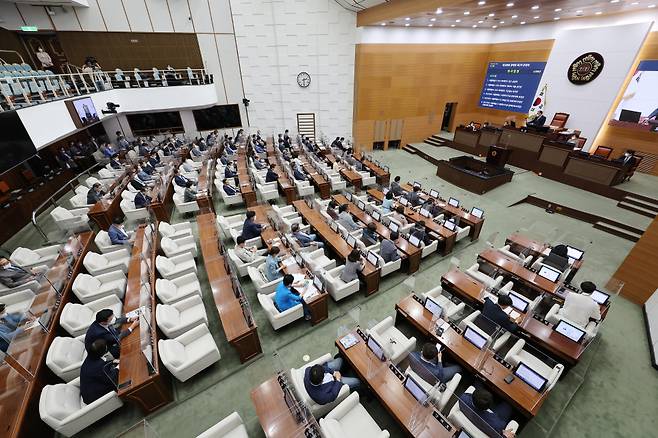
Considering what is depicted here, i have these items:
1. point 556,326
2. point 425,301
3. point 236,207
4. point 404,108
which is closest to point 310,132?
point 404,108

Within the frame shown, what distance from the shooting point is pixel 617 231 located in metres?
7.89

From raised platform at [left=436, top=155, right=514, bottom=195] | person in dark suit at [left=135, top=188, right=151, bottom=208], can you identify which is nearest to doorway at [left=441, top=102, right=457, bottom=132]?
raised platform at [left=436, top=155, right=514, bottom=195]

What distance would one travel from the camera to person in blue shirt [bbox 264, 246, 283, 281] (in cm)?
526

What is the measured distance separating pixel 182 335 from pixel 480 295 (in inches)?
205

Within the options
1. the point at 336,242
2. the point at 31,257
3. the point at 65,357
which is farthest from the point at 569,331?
the point at 31,257

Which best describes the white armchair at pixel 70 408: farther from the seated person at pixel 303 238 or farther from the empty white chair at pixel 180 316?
the seated person at pixel 303 238

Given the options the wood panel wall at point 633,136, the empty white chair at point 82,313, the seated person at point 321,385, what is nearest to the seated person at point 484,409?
the seated person at point 321,385

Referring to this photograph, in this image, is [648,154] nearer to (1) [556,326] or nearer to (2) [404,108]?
(2) [404,108]

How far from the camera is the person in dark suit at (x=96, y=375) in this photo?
334 cm

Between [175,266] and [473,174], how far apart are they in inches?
411

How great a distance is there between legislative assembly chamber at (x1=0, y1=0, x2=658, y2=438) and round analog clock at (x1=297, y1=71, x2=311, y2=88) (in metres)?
0.10

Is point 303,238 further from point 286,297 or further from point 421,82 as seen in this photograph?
point 421,82

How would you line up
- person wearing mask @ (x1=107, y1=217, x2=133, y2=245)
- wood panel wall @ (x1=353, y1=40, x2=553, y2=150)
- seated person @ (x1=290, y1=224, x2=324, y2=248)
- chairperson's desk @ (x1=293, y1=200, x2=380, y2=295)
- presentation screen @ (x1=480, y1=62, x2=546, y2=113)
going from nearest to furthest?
chairperson's desk @ (x1=293, y1=200, x2=380, y2=295), person wearing mask @ (x1=107, y1=217, x2=133, y2=245), seated person @ (x1=290, y1=224, x2=324, y2=248), presentation screen @ (x1=480, y1=62, x2=546, y2=113), wood panel wall @ (x1=353, y1=40, x2=553, y2=150)

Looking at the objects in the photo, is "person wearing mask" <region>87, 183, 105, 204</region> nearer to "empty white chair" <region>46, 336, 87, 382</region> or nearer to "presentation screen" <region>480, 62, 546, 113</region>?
"empty white chair" <region>46, 336, 87, 382</region>
